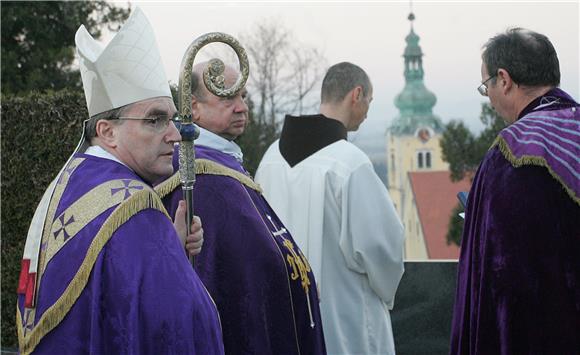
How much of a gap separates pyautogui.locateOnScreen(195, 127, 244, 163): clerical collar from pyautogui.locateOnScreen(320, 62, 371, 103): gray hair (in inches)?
53.3

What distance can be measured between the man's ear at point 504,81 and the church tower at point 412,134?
91.0 metres

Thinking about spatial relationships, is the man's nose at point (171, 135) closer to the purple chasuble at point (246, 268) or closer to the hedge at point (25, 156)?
the purple chasuble at point (246, 268)

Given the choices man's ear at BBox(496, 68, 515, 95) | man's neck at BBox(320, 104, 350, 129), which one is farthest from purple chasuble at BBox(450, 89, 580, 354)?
man's neck at BBox(320, 104, 350, 129)

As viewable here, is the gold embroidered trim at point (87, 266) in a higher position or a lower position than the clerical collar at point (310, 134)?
lower

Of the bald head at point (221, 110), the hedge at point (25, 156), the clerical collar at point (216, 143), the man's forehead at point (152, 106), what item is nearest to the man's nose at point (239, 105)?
the bald head at point (221, 110)

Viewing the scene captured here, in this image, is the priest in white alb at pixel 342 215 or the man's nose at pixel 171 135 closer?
the man's nose at pixel 171 135

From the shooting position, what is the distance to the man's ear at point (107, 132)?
3189mm

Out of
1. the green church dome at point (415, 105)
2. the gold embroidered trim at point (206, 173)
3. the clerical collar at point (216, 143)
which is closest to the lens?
the gold embroidered trim at point (206, 173)

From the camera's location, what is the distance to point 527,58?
3.89 m

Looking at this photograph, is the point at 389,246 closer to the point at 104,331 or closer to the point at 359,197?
the point at 359,197

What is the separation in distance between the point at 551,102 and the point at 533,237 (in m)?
0.54

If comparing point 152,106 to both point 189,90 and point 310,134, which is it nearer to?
point 189,90

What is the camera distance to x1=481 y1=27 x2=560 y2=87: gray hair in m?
3.89

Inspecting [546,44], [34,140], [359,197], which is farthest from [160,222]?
[34,140]
